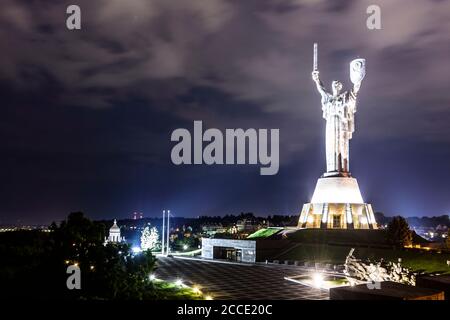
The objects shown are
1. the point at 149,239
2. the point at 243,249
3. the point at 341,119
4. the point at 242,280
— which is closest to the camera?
the point at 242,280

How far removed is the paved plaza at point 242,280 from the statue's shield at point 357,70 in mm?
24385

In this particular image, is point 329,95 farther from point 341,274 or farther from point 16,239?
point 16,239

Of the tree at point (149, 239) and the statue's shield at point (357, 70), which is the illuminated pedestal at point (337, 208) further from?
the tree at point (149, 239)

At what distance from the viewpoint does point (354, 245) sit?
3644cm

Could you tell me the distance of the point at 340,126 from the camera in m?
48.9

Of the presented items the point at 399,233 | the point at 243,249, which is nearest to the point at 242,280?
the point at 243,249

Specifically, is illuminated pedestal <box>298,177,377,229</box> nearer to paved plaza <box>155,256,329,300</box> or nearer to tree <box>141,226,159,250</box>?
paved plaza <box>155,256,329,300</box>

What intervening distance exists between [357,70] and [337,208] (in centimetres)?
1512

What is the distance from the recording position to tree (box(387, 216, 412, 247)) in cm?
3732

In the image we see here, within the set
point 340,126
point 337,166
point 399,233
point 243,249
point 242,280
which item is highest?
point 340,126

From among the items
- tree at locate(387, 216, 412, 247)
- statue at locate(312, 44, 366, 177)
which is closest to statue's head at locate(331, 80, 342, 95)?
statue at locate(312, 44, 366, 177)

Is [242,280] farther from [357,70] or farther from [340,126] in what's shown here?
[357,70]

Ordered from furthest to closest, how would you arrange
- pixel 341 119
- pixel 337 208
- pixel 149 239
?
1. pixel 149 239
2. pixel 341 119
3. pixel 337 208
